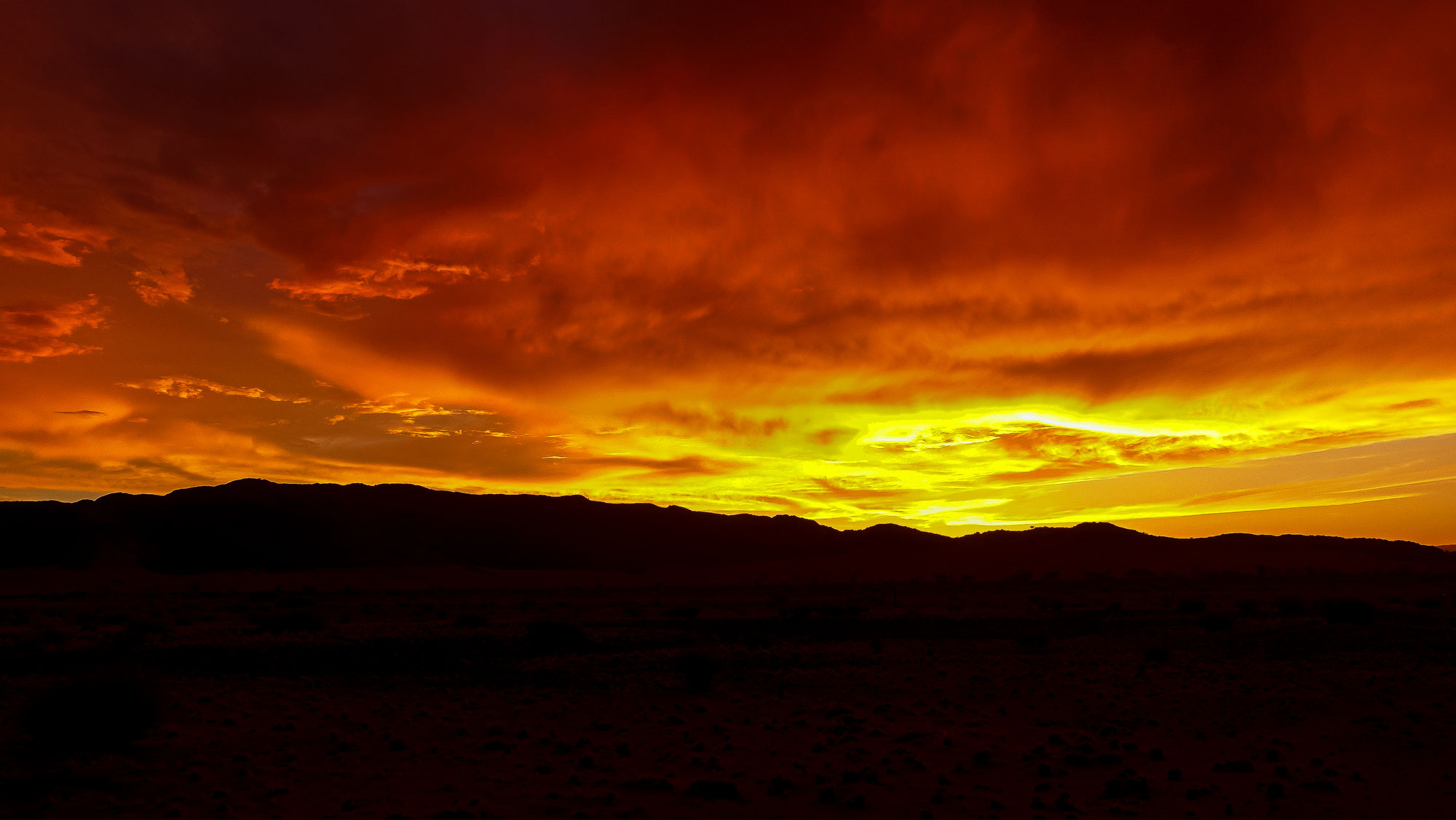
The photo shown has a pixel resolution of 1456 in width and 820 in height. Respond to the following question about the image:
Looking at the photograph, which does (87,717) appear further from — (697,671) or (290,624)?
(290,624)

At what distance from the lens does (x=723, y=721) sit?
57.3ft

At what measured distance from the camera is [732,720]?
17594 mm

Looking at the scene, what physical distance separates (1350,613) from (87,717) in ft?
136

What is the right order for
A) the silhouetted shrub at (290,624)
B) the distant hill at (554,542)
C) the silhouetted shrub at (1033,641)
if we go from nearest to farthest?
the silhouetted shrub at (1033,641)
the silhouetted shrub at (290,624)
the distant hill at (554,542)

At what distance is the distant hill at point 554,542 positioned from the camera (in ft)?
346

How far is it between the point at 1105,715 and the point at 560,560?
118 metres

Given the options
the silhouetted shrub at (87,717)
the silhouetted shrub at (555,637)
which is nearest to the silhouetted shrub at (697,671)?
the silhouetted shrub at (555,637)

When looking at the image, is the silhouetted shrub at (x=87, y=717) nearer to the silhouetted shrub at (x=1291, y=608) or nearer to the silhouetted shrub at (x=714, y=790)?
the silhouetted shrub at (x=714, y=790)

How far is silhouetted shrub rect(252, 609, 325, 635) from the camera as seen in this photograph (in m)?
32.2

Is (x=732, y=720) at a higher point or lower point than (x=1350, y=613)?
lower

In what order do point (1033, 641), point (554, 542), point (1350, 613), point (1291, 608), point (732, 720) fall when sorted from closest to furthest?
1. point (732, 720)
2. point (1033, 641)
3. point (1350, 613)
4. point (1291, 608)
5. point (554, 542)

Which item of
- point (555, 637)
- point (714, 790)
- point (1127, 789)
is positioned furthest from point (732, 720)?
point (555, 637)

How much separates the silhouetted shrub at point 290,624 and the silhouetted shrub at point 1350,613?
4070 centimetres

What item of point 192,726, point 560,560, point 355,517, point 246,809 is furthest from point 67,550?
point 246,809
